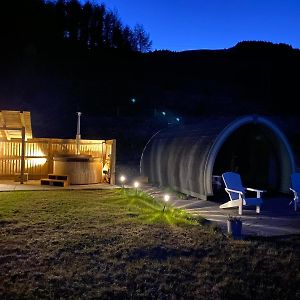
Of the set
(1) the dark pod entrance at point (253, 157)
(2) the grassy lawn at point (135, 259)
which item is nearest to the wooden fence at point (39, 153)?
(1) the dark pod entrance at point (253, 157)

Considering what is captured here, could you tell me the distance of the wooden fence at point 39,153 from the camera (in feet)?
56.6

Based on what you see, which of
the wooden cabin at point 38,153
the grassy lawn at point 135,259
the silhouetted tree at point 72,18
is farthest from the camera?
the silhouetted tree at point 72,18

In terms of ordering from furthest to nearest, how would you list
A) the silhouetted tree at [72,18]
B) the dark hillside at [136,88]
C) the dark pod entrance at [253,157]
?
the silhouetted tree at [72,18] → the dark hillside at [136,88] → the dark pod entrance at [253,157]

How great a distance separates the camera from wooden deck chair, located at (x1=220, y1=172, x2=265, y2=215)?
10.6 meters

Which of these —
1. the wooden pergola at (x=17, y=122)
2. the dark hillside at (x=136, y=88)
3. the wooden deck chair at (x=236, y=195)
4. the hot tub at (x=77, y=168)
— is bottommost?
the wooden deck chair at (x=236, y=195)

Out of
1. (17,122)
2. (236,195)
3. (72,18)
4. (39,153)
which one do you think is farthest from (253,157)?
(72,18)

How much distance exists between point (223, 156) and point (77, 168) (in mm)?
5598

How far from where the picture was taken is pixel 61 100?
1805 inches

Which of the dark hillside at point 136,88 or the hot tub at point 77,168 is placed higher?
the dark hillside at point 136,88

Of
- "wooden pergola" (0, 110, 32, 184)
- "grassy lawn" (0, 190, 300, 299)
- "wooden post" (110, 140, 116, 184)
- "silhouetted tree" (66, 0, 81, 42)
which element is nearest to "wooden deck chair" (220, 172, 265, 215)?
"grassy lawn" (0, 190, 300, 299)

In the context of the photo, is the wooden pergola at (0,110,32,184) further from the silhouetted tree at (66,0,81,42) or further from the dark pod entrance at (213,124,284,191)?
the silhouetted tree at (66,0,81,42)

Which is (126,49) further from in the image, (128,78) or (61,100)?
(61,100)

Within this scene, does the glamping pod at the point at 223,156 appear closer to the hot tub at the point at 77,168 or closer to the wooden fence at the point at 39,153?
the wooden fence at the point at 39,153

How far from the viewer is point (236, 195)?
38.0ft
